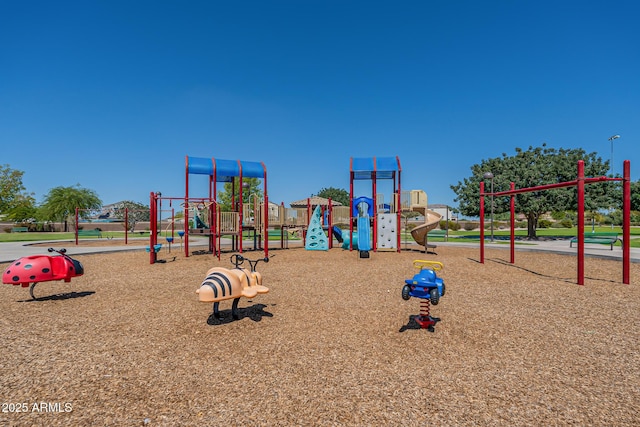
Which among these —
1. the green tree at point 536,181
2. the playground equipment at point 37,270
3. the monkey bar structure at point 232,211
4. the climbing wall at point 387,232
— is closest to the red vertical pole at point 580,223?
the climbing wall at point 387,232

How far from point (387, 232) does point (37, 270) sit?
46.7 feet

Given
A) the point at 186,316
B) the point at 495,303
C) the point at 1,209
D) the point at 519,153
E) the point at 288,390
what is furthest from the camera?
the point at 1,209

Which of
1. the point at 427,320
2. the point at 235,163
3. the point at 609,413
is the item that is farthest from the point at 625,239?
the point at 235,163

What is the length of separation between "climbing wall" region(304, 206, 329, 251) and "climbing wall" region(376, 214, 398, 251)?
282 cm

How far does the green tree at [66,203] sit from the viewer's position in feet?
181

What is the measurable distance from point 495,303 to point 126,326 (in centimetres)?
703

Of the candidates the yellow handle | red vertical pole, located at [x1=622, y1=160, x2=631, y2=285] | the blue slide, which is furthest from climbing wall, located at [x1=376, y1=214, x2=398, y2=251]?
the yellow handle

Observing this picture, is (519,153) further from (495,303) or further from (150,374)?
(150,374)

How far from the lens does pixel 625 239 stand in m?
9.14

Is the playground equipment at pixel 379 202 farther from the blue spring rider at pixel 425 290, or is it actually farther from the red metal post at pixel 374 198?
the blue spring rider at pixel 425 290

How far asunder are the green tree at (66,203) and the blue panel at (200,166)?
4986 centimetres

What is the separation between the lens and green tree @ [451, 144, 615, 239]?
28750 millimetres

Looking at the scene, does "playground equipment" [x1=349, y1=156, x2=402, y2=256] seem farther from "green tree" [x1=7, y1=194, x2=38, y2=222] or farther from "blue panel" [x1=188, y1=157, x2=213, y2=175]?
"green tree" [x1=7, y1=194, x2=38, y2=222]

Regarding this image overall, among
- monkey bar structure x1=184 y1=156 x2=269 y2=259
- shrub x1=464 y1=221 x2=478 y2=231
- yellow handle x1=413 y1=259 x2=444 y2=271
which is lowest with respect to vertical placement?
shrub x1=464 y1=221 x2=478 y2=231
